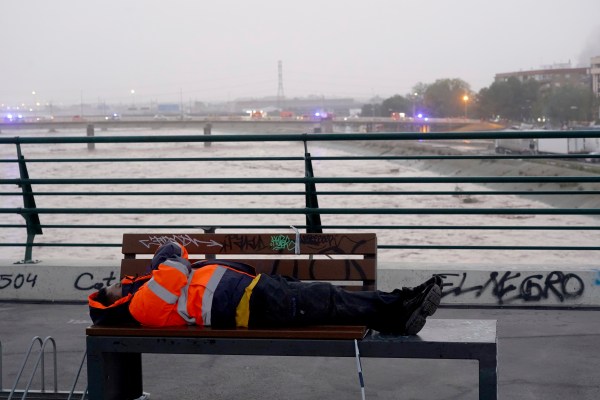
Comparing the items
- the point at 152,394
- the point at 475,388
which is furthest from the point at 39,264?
the point at 475,388

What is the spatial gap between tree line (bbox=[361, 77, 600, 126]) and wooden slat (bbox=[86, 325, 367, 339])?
91800 mm

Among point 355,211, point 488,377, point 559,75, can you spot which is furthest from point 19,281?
point 559,75

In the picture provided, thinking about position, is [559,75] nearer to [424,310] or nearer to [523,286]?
[523,286]

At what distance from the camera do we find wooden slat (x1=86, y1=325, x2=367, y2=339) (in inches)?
160

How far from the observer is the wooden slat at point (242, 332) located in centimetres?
406

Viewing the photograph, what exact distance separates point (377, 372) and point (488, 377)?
1536mm

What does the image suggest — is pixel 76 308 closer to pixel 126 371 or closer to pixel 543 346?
pixel 126 371

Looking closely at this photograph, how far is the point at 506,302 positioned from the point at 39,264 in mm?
4007

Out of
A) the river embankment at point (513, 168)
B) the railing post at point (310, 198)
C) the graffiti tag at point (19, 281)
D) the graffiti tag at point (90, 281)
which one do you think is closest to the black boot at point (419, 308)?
the railing post at point (310, 198)

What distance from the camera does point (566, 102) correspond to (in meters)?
93.8

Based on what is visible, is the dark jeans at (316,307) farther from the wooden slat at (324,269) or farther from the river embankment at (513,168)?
the river embankment at (513,168)

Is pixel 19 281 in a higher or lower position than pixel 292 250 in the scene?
lower

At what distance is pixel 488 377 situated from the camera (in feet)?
13.1

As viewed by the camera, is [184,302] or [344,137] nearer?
[184,302]
